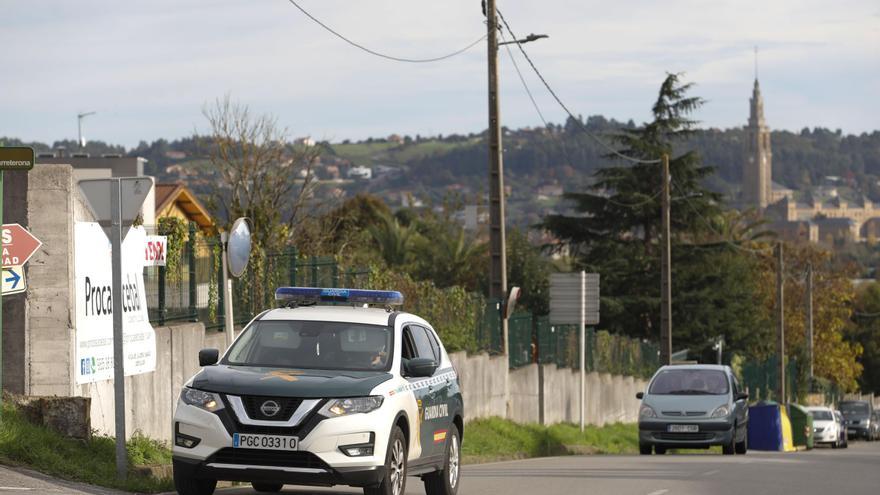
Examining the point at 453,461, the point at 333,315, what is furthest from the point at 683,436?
the point at 333,315

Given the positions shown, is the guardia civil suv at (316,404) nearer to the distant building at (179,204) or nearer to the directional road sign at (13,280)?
the directional road sign at (13,280)

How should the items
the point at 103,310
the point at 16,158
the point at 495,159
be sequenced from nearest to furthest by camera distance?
the point at 16,158
the point at 103,310
the point at 495,159

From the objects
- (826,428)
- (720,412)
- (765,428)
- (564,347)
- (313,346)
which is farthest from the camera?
(826,428)

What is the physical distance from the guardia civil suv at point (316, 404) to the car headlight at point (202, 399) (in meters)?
0.01

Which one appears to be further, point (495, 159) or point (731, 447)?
point (495, 159)

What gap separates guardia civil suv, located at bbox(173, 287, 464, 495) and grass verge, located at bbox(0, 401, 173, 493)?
1.57 m

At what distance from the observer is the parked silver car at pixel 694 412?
2812cm

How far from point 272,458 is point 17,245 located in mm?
4465

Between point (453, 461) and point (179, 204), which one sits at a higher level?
point (179, 204)

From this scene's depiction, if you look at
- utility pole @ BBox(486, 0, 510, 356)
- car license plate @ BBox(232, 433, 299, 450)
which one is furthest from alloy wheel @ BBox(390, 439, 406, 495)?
utility pole @ BBox(486, 0, 510, 356)

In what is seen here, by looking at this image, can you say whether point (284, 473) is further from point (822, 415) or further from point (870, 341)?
point (870, 341)

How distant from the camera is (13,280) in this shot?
15234mm

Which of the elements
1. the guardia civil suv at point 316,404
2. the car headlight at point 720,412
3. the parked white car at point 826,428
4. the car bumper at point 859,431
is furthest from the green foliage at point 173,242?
the car bumper at point 859,431

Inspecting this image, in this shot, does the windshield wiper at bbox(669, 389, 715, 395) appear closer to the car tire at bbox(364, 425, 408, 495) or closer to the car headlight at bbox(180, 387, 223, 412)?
the car tire at bbox(364, 425, 408, 495)
